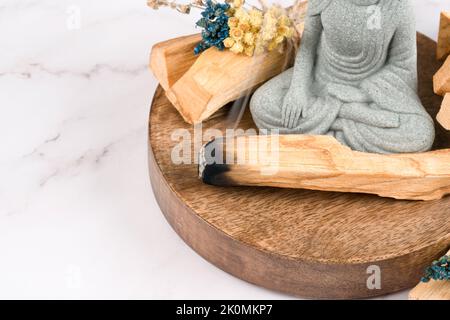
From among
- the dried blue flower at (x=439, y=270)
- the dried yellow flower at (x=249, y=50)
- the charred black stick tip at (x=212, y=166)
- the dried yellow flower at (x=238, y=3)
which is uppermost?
the dried yellow flower at (x=238, y=3)

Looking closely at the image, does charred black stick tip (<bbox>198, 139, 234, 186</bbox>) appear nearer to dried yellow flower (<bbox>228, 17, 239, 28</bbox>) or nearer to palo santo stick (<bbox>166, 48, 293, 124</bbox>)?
palo santo stick (<bbox>166, 48, 293, 124</bbox>)

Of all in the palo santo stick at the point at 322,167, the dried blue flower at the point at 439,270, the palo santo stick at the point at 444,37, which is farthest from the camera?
the palo santo stick at the point at 444,37

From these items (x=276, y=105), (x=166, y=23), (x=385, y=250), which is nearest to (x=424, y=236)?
(x=385, y=250)

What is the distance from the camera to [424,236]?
2457mm

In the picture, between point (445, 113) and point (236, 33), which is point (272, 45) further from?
point (445, 113)

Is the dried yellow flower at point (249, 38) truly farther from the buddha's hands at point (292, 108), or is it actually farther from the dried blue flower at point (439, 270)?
the dried blue flower at point (439, 270)

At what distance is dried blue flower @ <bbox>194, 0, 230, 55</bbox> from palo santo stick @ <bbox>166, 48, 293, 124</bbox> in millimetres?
29

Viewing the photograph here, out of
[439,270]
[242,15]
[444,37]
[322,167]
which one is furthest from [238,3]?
[439,270]

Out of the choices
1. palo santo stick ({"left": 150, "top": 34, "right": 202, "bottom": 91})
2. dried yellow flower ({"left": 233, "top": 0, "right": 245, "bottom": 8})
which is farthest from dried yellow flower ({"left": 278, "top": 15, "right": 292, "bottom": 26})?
palo santo stick ({"left": 150, "top": 34, "right": 202, "bottom": 91})

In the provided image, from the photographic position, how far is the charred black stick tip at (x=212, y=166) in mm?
2533

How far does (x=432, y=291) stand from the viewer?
242 cm

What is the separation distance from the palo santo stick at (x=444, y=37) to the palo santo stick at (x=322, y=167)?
19.0 inches

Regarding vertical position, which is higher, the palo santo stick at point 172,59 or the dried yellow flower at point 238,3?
the dried yellow flower at point 238,3

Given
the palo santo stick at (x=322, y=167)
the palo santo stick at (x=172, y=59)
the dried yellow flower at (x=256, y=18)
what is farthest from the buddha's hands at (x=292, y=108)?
the palo santo stick at (x=172, y=59)
